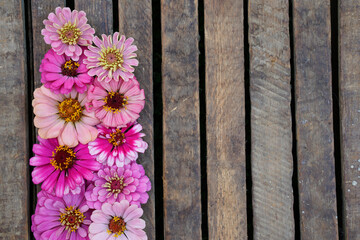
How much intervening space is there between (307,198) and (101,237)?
61 centimetres

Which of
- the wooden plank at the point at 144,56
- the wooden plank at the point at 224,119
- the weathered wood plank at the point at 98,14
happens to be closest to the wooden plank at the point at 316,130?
the wooden plank at the point at 224,119

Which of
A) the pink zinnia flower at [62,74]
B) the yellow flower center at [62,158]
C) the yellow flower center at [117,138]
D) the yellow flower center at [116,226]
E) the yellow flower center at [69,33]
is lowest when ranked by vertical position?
the yellow flower center at [116,226]

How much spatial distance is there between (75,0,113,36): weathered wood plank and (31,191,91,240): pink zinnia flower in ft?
1.60

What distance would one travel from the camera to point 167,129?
1.07 meters

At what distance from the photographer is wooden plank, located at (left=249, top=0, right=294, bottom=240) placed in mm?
1081

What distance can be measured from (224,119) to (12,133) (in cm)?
61

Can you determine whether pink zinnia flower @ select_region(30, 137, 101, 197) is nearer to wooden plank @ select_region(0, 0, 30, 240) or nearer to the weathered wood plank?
wooden plank @ select_region(0, 0, 30, 240)

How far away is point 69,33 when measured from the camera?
1.00 m

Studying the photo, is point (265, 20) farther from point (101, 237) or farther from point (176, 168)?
point (101, 237)

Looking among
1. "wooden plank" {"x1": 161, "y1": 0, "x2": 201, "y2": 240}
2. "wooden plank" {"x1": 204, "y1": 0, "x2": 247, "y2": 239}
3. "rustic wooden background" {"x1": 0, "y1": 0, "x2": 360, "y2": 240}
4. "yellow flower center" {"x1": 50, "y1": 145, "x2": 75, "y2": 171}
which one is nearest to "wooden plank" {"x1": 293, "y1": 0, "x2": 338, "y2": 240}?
"rustic wooden background" {"x1": 0, "y1": 0, "x2": 360, "y2": 240}

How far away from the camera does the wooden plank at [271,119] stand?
108 centimetres

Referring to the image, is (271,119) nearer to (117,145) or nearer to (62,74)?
(117,145)

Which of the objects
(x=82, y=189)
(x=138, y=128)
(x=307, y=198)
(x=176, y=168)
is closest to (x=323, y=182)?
(x=307, y=198)

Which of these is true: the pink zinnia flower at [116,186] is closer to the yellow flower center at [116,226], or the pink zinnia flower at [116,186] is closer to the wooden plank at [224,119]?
the yellow flower center at [116,226]
